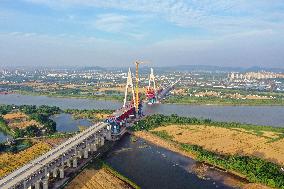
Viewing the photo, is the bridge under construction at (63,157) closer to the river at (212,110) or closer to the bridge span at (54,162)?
the bridge span at (54,162)

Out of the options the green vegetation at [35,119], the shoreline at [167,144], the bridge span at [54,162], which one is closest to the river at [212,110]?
the green vegetation at [35,119]

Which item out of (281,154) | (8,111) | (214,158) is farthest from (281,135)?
(8,111)

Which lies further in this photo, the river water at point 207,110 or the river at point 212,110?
the river at point 212,110

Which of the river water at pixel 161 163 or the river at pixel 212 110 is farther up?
the river water at pixel 161 163

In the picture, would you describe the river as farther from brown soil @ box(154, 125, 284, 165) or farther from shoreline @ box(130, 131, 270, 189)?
shoreline @ box(130, 131, 270, 189)

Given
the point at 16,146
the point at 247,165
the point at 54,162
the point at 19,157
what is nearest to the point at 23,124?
the point at 16,146
